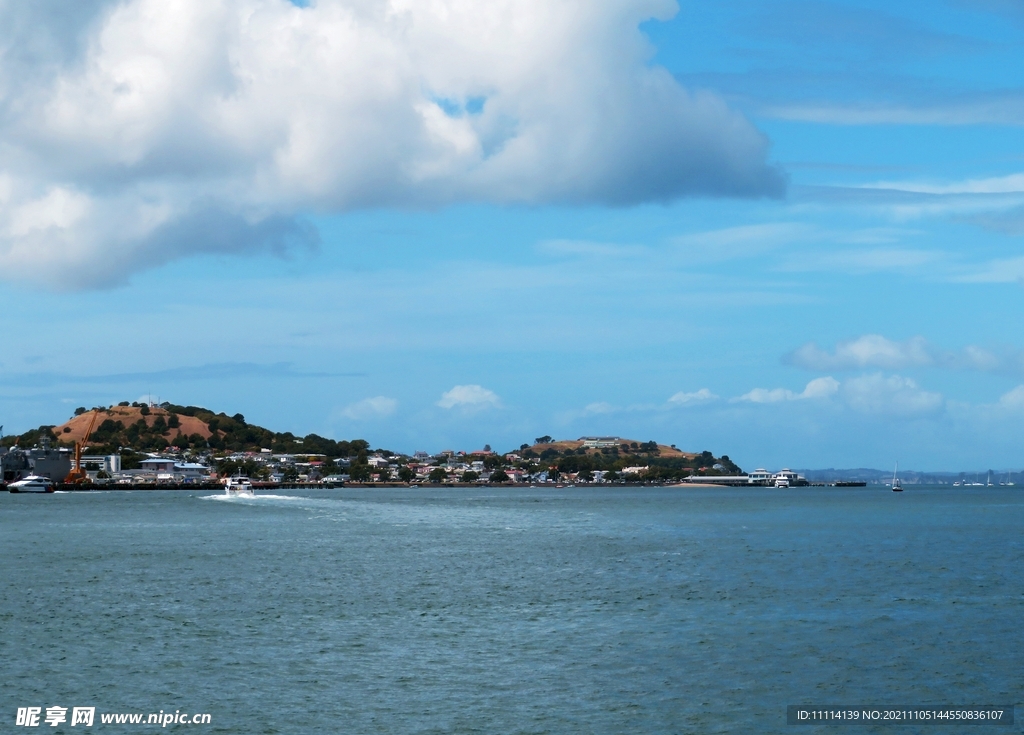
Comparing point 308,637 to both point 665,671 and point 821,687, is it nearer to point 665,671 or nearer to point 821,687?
point 665,671

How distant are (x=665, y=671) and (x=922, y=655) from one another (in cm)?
784

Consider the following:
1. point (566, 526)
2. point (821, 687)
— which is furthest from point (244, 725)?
point (566, 526)

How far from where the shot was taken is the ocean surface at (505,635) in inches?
1034

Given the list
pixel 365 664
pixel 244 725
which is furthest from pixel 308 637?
pixel 244 725

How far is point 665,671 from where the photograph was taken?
1180 inches

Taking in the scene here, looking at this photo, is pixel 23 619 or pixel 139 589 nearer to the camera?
pixel 23 619

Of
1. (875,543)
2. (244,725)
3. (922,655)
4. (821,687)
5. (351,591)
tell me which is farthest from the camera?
(875,543)

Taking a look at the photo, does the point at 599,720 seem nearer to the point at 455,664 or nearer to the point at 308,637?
the point at 455,664

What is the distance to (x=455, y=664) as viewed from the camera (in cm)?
3100

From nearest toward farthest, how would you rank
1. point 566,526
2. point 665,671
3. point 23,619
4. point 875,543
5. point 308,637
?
point 665,671 < point 308,637 < point 23,619 < point 875,543 < point 566,526

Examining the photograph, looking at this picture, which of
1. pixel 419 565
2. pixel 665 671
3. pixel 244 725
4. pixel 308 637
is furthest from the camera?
pixel 419 565

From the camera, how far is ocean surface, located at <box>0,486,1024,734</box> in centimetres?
2627

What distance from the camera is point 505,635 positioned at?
3572cm

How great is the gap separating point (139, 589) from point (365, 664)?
2062 cm
